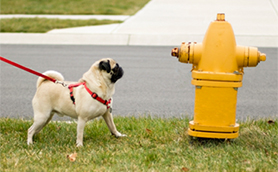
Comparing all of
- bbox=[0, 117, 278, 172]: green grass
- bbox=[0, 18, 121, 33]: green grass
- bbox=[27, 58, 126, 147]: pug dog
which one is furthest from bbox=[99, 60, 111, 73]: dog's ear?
bbox=[0, 18, 121, 33]: green grass

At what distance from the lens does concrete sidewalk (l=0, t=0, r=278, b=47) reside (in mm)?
13156

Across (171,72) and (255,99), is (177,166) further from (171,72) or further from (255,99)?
(171,72)

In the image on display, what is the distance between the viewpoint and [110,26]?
1502cm

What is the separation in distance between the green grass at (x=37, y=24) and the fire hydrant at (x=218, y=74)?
34.7 feet

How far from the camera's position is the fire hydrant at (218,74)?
4.34 m

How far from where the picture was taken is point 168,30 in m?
14.3

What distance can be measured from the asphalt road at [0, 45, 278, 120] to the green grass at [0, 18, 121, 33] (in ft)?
6.00

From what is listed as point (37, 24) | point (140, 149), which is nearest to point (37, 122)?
point (140, 149)

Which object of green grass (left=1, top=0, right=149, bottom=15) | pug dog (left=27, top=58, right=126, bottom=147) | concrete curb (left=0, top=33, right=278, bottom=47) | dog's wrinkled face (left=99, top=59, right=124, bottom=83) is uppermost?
dog's wrinkled face (left=99, top=59, right=124, bottom=83)

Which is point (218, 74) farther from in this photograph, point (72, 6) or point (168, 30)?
point (72, 6)

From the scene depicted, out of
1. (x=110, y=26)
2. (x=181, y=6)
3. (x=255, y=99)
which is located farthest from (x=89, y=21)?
(x=255, y=99)

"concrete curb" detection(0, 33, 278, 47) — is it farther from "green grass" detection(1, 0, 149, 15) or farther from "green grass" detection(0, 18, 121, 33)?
"green grass" detection(1, 0, 149, 15)

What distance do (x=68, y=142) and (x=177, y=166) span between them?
4.75ft

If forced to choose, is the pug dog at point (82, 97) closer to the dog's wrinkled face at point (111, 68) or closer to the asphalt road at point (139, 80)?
the dog's wrinkled face at point (111, 68)
